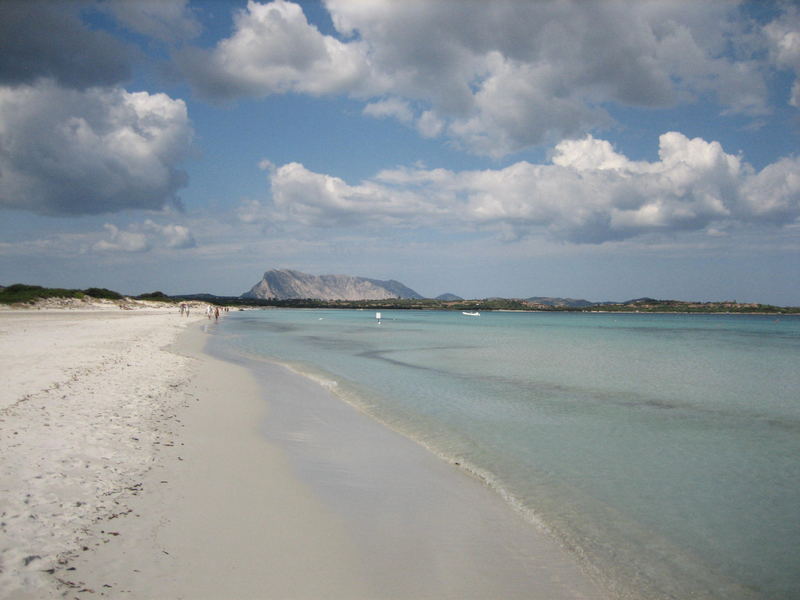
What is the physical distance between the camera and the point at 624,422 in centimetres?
1341

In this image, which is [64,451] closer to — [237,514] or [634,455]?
[237,514]

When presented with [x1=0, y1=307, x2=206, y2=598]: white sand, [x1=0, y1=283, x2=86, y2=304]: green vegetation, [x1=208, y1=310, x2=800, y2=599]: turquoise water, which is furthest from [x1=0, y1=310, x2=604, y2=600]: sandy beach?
[x1=0, y1=283, x2=86, y2=304]: green vegetation

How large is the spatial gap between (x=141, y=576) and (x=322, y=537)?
1994mm

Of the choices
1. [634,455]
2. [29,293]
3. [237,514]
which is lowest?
[634,455]

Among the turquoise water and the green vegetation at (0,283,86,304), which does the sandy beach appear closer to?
the turquoise water

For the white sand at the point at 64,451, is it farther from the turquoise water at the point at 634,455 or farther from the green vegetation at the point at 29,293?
the green vegetation at the point at 29,293

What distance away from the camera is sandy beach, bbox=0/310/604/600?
450cm

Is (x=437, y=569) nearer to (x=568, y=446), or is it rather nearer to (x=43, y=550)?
(x=43, y=550)

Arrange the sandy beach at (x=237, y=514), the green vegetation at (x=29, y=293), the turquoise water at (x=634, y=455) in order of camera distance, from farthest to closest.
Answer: the green vegetation at (x=29, y=293)
the turquoise water at (x=634, y=455)
the sandy beach at (x=237, y=514)

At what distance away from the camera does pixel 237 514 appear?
19.6 feet

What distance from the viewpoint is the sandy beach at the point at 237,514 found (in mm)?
4504

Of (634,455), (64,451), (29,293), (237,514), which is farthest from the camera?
(29,293)

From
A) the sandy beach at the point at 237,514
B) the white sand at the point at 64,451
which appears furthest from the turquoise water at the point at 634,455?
the white sand at the point at 64,451

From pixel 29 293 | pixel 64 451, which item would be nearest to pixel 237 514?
pixel 64 451
